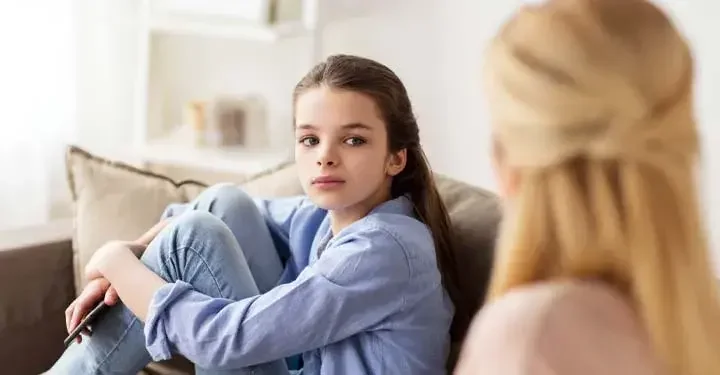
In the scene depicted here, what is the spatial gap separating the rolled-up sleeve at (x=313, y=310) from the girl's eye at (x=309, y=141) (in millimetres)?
180

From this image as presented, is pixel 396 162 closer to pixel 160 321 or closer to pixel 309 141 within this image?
pixel 309 141

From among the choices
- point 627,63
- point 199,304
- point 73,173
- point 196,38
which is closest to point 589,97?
point 627,63

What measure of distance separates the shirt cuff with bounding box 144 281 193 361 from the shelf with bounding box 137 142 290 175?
0.79 m

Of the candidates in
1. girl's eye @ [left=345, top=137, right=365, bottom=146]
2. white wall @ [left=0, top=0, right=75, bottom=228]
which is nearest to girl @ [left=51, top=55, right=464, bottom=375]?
girl's eye @ [left=345, top=137, right=365, bottom=146]

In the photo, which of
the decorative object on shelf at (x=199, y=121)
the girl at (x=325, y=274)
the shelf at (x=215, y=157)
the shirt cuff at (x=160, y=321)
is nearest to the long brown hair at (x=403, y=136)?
the girl at (x=325, y=274)

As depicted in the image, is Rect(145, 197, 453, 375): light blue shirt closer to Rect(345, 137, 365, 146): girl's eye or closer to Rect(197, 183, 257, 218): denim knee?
Rect(345, 137, 365, 146): girl's eye

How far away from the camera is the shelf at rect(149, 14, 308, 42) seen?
2.11 m

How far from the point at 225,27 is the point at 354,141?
0.79 metres

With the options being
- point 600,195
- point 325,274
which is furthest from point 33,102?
point 600,195

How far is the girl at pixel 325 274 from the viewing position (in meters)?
1.34

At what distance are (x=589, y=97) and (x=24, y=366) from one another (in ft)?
4.36

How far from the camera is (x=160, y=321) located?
1.42 metres

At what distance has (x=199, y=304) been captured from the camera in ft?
4.59

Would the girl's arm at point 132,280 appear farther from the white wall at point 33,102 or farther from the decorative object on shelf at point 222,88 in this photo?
the white wall at point 33,102
